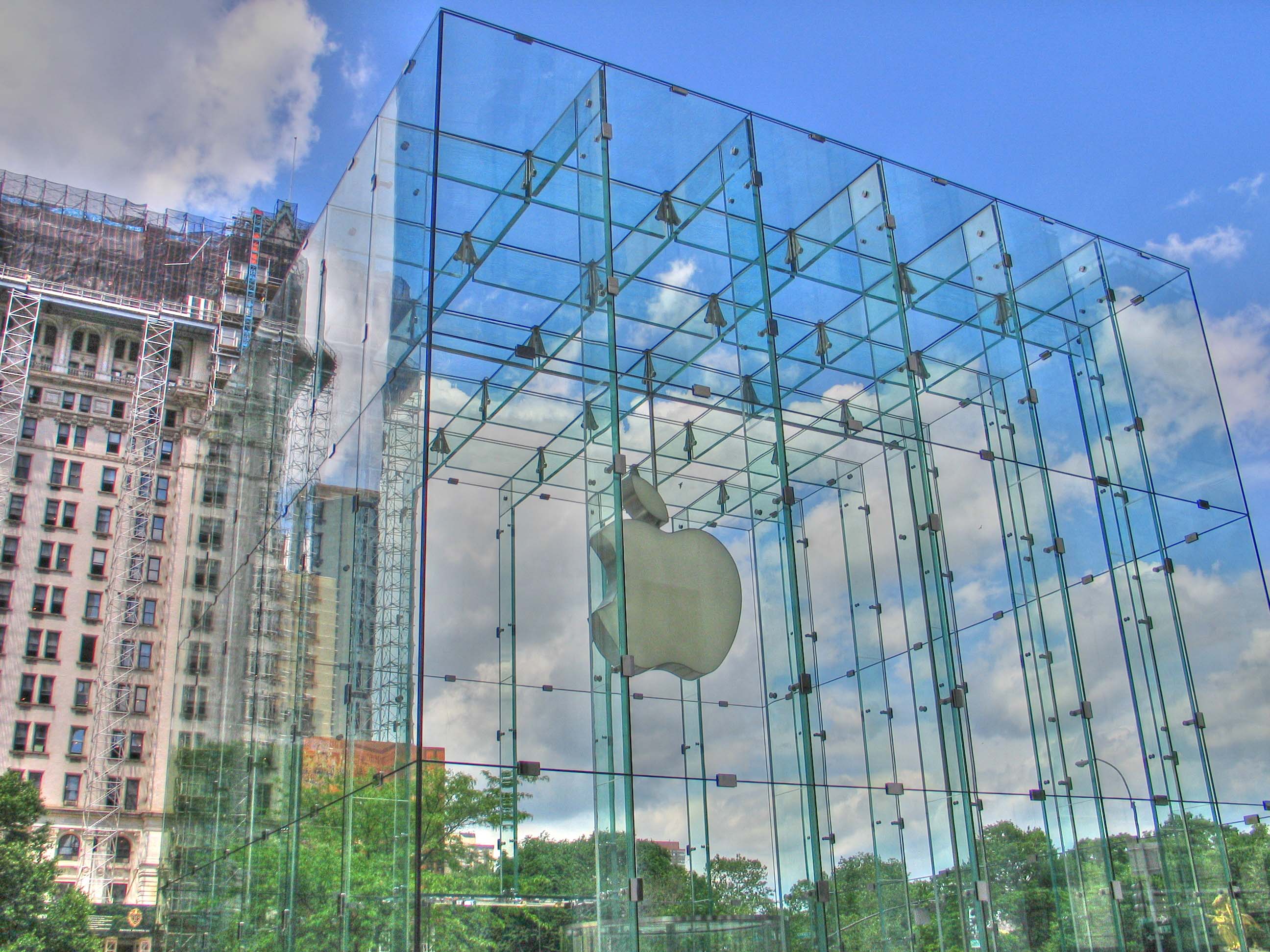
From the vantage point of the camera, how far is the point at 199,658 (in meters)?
17.0

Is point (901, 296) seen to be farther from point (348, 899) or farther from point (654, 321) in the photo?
point (348, 899)

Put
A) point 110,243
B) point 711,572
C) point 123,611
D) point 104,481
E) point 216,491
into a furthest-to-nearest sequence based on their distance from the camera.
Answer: point 110,243
point 104,481
point 123,611
point 216,491
point 711,572

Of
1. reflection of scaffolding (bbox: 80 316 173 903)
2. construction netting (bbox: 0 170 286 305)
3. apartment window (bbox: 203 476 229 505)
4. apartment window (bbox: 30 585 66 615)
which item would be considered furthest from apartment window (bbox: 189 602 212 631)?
construction netting (bbox: 0 170 286 305)

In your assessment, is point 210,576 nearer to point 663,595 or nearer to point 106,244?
point 663,595

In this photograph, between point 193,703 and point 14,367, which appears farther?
point 14,367

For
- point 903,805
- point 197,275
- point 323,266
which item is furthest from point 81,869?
point 903,805

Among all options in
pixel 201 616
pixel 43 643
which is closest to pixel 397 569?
pixel 201 616

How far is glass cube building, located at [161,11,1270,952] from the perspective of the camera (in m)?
9.16

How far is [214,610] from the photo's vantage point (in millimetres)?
16469

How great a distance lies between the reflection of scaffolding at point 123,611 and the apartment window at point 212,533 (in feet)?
121

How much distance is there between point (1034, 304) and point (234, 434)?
39.8 feet

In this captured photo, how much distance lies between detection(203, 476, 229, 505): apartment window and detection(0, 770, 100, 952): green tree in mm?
12713

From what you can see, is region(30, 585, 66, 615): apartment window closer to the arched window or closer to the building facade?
the building facade

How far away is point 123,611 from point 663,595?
51766 mm
